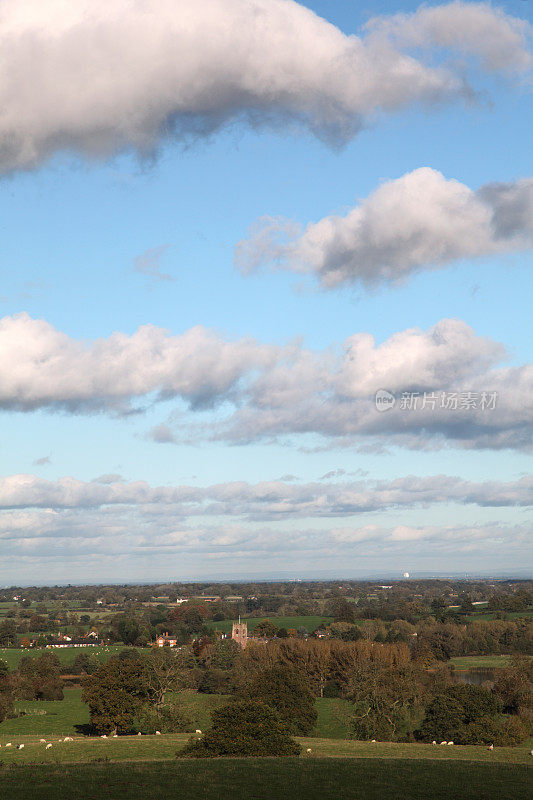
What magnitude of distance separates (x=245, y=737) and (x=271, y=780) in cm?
1443

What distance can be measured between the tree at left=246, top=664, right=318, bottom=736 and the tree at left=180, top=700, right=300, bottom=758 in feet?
77.3

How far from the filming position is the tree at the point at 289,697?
81.5m

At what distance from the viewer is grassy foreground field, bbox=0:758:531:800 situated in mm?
37438

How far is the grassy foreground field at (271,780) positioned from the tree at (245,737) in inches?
180

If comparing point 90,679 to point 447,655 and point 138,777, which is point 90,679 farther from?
point 447,655

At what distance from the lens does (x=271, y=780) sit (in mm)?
42000

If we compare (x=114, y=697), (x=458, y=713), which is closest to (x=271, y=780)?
(x=458, y=713)

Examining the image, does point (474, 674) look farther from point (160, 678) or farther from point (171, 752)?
point (171, 752)

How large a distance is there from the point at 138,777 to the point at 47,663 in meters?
98.4

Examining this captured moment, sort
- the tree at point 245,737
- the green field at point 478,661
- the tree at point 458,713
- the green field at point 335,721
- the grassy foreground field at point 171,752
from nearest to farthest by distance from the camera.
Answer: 1. the grassy foreground field at point 171,752
2. the tree at point 245,737
3. the tree at point 458,713
4. the green field at point 335,721
5. the green field at point 478,661

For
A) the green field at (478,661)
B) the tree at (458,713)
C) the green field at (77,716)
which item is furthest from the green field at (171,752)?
the green field at (478,661)

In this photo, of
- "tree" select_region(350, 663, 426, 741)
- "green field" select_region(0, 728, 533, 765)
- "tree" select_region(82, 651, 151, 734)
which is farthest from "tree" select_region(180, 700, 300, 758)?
"tree" select_region(350, 663, 426, 741)

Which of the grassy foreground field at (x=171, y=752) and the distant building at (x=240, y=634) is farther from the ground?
the grassy foreground field at (x=171, y=752)

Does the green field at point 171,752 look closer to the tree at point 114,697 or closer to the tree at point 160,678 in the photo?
the tree at point 114,697
